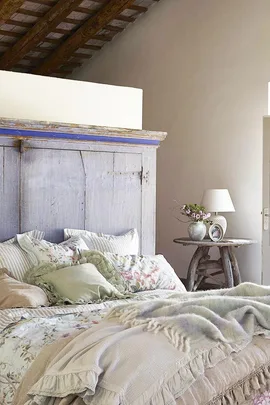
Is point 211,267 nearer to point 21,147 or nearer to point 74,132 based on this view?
point 74,132

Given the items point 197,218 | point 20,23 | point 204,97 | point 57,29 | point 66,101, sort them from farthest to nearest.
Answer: point 57,29
point 20,23
point 204,97
point 197,218
point 66,101

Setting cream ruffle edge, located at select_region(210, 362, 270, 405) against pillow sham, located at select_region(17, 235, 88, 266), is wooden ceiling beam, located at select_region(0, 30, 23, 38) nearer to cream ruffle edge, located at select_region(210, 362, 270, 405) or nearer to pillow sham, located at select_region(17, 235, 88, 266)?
pillow sham, located at select_region(17, 235, 88, 266)

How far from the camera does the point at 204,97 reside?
7512 millimetres

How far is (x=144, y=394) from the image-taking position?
2604mm

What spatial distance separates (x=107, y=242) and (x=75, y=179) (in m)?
0.49

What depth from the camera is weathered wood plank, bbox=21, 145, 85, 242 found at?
4.72 meters

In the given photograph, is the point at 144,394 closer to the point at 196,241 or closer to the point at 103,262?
the point at 103,262

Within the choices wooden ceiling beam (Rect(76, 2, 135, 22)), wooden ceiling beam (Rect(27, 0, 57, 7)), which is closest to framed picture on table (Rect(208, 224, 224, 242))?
wooden ceiling beam (Rect(76, 2, 135, 22))

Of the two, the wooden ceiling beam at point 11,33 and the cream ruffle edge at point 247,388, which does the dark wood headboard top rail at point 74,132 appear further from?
the wooden ceiling beam at point 11,33

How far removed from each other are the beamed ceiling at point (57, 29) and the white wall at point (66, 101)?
2.23 meters

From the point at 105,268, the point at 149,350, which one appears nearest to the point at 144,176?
the point at 105,268

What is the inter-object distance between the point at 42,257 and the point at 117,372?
1780 mm

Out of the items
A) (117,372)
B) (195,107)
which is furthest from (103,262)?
(195,107)

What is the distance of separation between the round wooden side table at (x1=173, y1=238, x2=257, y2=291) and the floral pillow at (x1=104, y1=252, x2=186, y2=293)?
1938 mm
